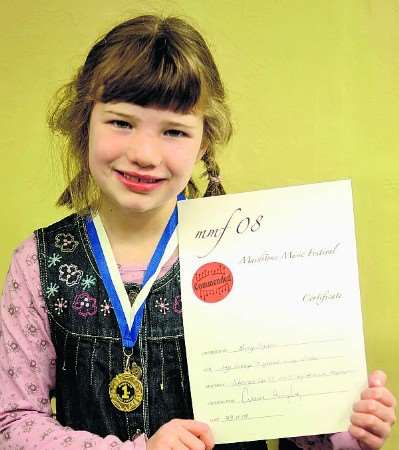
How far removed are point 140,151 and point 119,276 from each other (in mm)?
176

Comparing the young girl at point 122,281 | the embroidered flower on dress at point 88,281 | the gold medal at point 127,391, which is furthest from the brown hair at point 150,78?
the gold medal at point 127,391

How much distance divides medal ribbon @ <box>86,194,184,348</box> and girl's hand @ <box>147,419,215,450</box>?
0.12 m

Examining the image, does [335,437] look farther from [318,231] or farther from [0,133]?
[0,133]

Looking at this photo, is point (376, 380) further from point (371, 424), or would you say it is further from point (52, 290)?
point (52, 290)

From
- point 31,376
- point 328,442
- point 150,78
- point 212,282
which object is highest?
point 150,78

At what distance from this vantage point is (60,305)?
34.6 inches

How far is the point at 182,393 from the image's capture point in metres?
0.86

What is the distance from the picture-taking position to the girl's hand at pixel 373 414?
31.9 inches

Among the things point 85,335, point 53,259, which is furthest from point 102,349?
point 53,259

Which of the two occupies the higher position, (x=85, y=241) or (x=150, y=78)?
(x=150, y=78)

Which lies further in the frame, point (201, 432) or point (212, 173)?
point (212, 173)

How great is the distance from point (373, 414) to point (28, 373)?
0.42 metres

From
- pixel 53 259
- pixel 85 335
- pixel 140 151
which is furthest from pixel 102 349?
pixel 140 151

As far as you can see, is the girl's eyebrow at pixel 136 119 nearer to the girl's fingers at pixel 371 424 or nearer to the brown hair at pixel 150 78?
the brown hair at pixel 150 78
